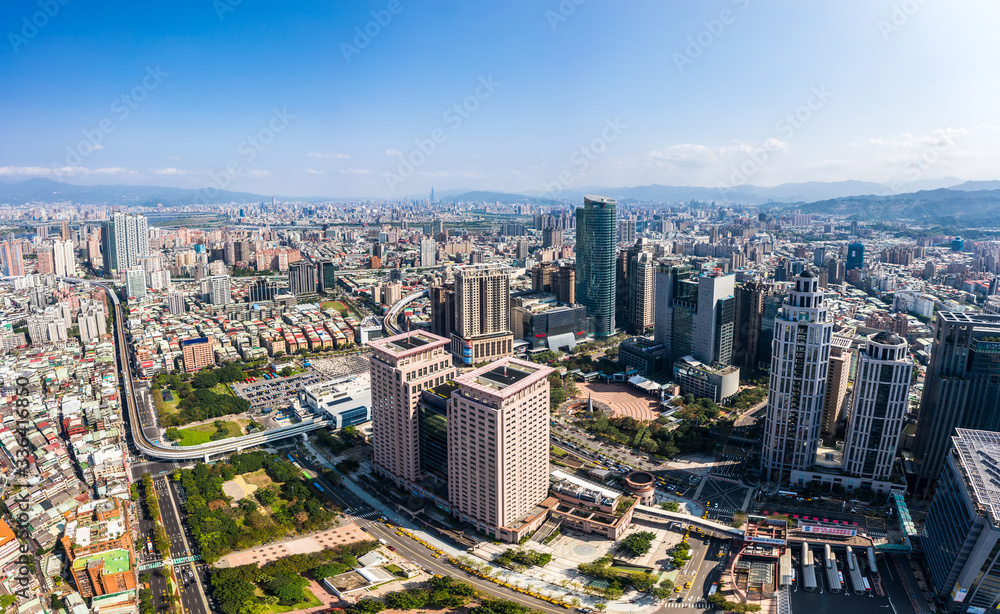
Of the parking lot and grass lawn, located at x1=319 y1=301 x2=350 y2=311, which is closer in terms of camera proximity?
the parking lot

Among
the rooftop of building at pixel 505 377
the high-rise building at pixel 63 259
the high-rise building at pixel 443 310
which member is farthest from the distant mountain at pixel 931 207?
the high-rise building at pixel 63 259

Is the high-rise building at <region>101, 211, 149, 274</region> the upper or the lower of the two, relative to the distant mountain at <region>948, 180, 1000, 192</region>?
lower

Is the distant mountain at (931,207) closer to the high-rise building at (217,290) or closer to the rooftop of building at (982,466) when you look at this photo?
the rooftop of building at (982,466)

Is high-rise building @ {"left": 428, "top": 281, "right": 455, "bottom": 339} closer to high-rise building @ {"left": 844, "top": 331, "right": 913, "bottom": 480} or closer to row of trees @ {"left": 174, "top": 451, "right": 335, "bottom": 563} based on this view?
row of trees @ {"left": 174, "top": 451, "right": 335, "bottom": 563}

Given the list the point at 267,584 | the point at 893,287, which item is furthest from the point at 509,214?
the point at 267,584

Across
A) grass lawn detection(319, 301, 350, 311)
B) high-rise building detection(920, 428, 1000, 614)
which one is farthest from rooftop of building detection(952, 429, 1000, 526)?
grass lawn detection(319, 301, 350, 311)

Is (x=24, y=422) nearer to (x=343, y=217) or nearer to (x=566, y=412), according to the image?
(x=566, y=412)
